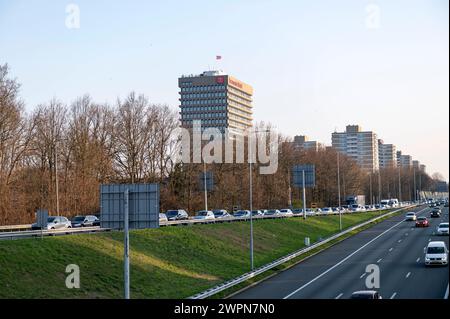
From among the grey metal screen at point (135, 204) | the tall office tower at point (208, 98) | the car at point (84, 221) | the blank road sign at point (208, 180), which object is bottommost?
the car at point (84, 221)

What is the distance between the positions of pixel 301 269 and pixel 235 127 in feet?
482

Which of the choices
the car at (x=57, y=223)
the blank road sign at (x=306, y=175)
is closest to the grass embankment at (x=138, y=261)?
the car at (x=57, y=223)

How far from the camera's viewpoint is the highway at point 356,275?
1192 inches

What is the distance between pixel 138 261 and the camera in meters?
37.1

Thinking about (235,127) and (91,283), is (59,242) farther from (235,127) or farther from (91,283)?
(235,127)

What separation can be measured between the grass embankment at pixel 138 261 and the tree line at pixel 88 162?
19.9m

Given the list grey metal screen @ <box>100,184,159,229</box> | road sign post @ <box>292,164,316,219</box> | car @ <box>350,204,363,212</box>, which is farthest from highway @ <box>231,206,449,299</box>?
car @ <box>350,204,363,212</box>

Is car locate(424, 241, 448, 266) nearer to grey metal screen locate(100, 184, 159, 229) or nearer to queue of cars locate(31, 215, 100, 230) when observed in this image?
grey metal screen locate(100, 184, 159, 229)

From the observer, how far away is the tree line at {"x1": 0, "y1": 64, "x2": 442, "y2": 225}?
197ft

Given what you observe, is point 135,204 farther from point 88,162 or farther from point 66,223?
point 88,162

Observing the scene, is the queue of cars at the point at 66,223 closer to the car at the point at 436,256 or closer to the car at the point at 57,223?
the car at the point at 57,223

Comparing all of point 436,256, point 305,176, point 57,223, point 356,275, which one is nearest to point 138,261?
point 356,275

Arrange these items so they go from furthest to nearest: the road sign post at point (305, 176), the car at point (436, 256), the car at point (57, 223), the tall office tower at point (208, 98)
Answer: the tall office tower at point (208, 98)
the road sign post at point (305, 176)
the car at point (57, 223)
the car at point (436, 256)
